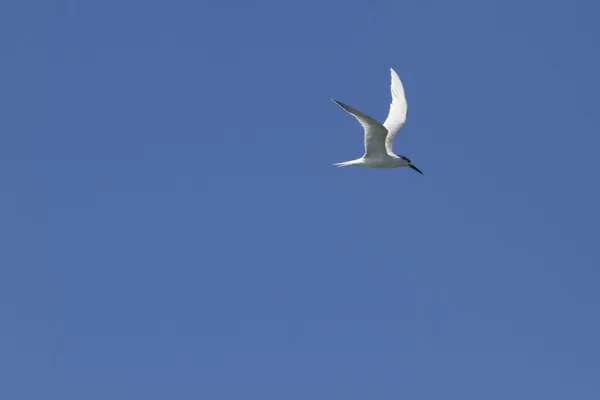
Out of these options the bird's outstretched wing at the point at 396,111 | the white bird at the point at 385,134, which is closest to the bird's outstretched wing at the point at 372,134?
the white bird at the point at 385,134

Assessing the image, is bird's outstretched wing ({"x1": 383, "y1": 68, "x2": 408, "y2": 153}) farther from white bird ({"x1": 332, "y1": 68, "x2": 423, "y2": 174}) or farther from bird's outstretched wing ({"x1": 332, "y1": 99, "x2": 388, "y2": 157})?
bird's outstretched wing ({"x1": 332, "y1": 99, "x2": 388, "y2": 157})

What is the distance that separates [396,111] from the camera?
39594 millimetres

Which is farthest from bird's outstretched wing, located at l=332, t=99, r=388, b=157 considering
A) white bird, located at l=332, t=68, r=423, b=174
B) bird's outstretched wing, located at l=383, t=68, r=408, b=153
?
bird's outstretched wing, located at l=383, t=68, r=408, b=153

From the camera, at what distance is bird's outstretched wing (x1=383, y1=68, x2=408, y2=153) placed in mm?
38844

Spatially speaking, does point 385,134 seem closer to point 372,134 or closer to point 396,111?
point 372,134

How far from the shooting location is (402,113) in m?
39.5

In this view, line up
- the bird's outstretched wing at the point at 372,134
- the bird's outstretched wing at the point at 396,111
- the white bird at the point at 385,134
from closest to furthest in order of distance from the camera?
the bird's outstretched wing at the point at 372,134, the white bird at the point at 385,134, the bird's outstretched wing at the point at 396,111

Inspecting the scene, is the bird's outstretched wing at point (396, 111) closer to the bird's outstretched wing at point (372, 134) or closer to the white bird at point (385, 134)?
the white bird at point (385, 134)

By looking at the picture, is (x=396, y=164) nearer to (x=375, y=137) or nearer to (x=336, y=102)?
(x=375, y=137)

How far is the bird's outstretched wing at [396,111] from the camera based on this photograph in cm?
3884

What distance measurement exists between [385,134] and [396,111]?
4770 mm

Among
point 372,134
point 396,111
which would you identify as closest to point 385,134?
point 372,134


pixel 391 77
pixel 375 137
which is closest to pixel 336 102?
pixel 375 137

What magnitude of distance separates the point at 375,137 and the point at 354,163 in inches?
45.2
